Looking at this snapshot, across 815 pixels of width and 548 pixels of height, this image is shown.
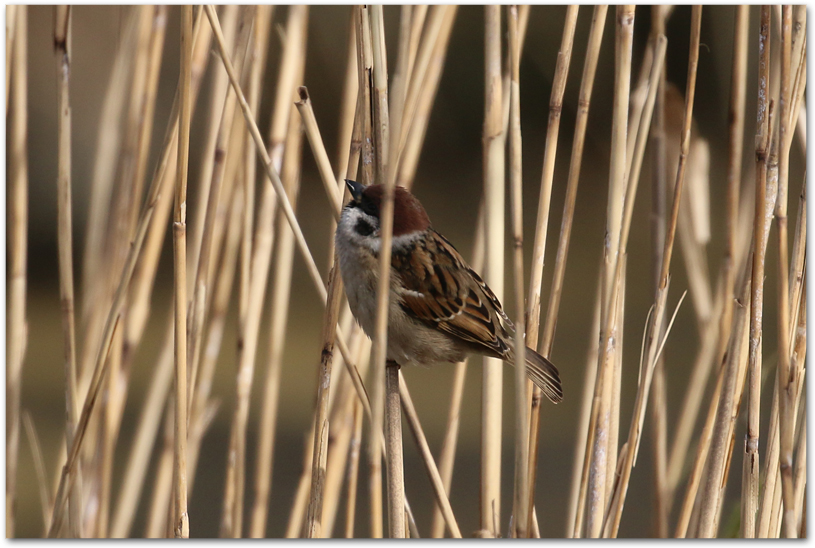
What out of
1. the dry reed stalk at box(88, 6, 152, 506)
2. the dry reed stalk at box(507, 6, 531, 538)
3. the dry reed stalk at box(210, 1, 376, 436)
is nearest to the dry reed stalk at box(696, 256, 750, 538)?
the dry reed stalk at box(507, 6, 531, 538)

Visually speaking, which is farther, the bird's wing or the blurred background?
the blurred background

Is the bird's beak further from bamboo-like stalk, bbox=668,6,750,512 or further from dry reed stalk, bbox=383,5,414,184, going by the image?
bamboo-like stalk, bbox=668,6,750,512

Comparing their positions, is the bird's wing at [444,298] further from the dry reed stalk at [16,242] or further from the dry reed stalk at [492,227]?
the dry reed stalk at [16,242]

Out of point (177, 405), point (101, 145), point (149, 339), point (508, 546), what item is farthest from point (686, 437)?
point (149, 339)

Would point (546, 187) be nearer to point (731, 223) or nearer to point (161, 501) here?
point (731, 223)

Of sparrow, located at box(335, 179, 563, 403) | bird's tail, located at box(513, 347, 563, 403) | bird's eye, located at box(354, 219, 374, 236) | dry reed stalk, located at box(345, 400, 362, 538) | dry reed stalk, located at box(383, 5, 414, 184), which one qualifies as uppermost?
dry reed stalk, located at box(383, 5, 414, 184)

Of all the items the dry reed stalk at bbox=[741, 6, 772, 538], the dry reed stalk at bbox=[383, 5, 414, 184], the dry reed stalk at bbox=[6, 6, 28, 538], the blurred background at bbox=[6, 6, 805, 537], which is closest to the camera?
the dry reed stalk at bbox=[383, 5, 414, 184]

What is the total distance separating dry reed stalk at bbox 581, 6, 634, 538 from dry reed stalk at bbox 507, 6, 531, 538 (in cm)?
24

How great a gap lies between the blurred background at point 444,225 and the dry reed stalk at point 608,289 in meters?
0.55

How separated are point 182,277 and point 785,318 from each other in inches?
47.0

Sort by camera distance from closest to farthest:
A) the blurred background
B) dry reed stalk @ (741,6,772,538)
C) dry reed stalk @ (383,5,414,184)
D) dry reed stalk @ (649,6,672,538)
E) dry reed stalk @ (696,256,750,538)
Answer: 1. dry reed stalk @ (383,5,414,184)
2. dry reed stalk @ (741,6,772,538)
3. dry reed stalk @ (696,256,750,538)
4. dry reed stalk @ (649,6,672,538)
5. the blurred background

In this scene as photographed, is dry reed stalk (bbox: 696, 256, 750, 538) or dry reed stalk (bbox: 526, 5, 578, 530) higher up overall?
dry reed stalk (bbox: 526, 5, 578, 530)

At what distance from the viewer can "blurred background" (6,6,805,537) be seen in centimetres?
282

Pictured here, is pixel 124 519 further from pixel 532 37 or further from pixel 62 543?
pixel 532 37
